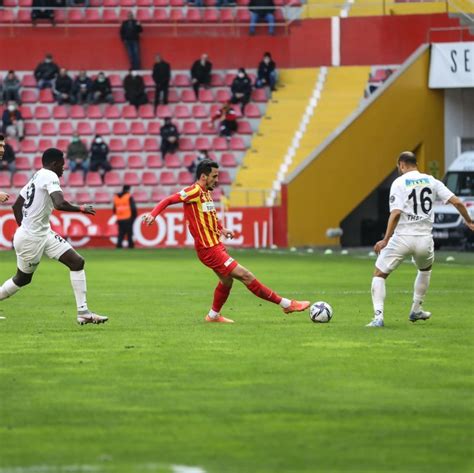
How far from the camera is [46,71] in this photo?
45188 millimetres

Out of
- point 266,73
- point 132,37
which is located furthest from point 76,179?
point 266,73

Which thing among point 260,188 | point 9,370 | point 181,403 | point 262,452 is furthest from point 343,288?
point 260,188

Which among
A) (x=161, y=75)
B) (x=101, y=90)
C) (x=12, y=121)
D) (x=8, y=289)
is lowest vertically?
(x=8, y=289)

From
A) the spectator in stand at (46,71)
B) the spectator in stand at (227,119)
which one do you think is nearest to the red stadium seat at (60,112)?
the spectator in stand at (46,71)

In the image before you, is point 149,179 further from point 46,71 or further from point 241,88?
point 46,71

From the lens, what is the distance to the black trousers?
40.1 meters

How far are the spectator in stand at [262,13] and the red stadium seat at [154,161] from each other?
5559 millimetres

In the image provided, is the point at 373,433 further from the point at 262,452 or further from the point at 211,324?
the point at 211,324

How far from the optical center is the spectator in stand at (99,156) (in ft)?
141

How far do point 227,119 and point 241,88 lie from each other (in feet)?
4.13

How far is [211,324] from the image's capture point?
1661 cm

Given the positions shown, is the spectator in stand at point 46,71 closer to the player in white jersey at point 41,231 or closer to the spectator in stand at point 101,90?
the spectator in stand at point 101,90

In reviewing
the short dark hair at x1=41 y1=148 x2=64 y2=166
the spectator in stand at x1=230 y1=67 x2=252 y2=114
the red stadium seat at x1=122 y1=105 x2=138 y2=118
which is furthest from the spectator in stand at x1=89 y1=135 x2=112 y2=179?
the short dark hair at x1=41 y1=148 x2=64 y2=166

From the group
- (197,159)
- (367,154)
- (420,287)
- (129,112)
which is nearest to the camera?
(420,287)
